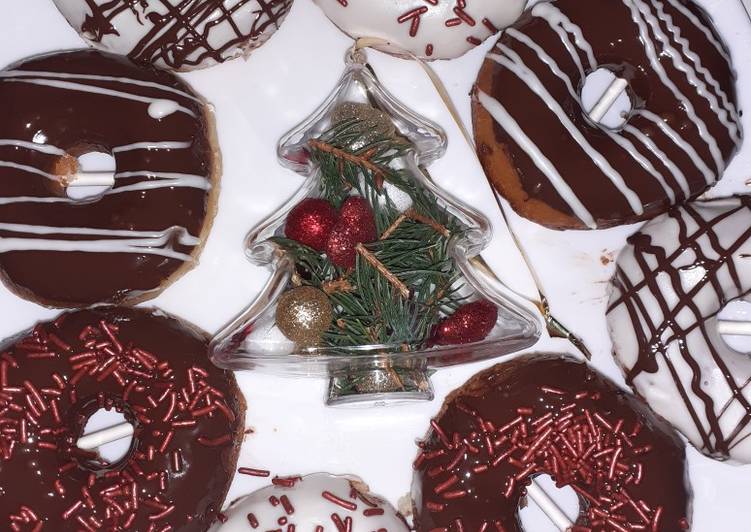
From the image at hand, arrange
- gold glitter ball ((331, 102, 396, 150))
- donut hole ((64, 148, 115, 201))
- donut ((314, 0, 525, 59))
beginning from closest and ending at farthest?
gold glitter ball ((331, 102, 396, 150)) → donut ((314, 0, 525, 59)) → donut hole ((64, 148, 115, 201))

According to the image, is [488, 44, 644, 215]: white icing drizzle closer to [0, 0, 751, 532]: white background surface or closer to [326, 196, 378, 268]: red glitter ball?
[0, 0, 751, 532]: white background surface

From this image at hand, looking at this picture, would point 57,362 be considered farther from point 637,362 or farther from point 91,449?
point 637,362

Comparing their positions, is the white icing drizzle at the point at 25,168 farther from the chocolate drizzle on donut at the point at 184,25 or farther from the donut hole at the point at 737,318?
the donut hole at the point at 737,318

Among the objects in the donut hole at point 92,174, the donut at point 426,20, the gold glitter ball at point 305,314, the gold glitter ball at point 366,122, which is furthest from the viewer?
the donut hole at point 92,174

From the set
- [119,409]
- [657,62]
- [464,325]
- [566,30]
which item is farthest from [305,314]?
[657,62]

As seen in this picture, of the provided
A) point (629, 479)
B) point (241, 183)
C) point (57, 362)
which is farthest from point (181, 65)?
point (629, 479)

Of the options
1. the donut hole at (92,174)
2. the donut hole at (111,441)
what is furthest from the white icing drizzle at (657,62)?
the donut hole at (111,441)

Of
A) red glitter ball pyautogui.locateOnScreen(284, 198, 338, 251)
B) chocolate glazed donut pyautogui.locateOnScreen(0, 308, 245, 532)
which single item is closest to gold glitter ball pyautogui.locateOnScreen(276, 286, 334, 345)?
red glitter ball pyautogui.locateOnScreen(284, 198, 338, 251)
